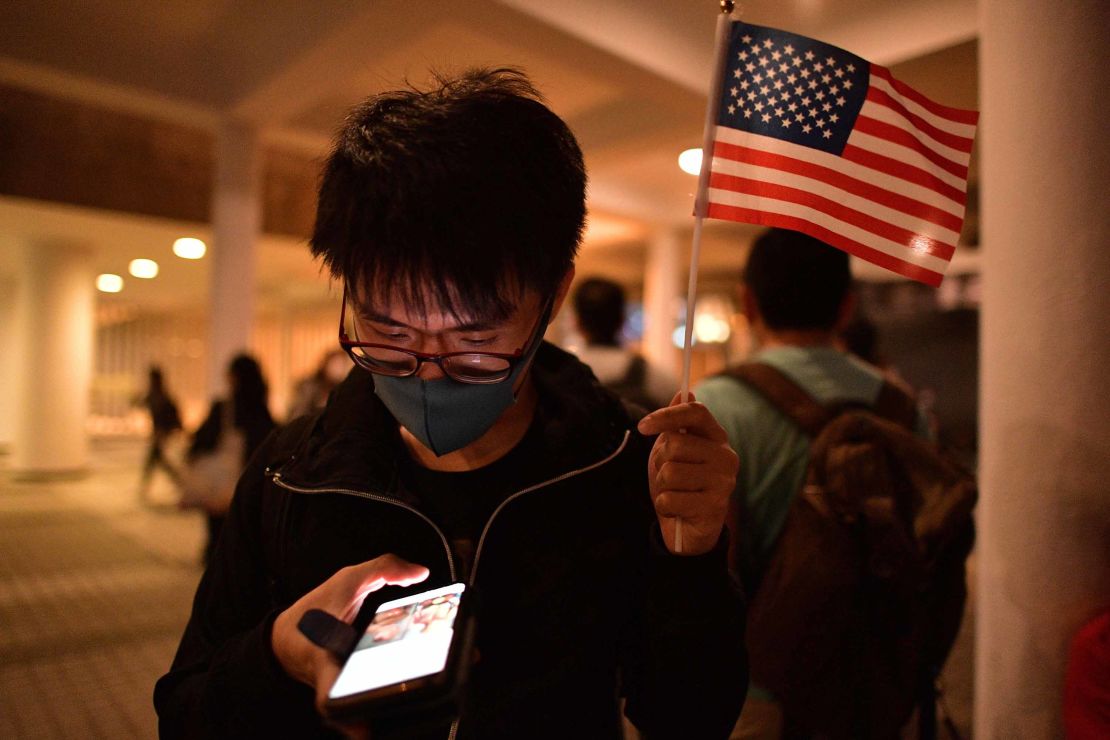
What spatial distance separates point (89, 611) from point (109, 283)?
36.1ft

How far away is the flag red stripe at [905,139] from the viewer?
1.19 m

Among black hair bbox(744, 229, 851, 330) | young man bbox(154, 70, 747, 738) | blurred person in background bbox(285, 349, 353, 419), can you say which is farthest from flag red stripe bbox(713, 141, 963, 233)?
blurred person in background bbox(285, 349, 353, 419)

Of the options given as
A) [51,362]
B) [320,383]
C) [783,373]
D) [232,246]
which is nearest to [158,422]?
[51,362]

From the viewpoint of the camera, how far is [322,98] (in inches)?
215

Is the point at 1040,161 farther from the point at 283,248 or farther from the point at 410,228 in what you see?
the point at 283,248

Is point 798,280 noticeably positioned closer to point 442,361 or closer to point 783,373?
point 783,373

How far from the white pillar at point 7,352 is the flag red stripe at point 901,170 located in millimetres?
15800

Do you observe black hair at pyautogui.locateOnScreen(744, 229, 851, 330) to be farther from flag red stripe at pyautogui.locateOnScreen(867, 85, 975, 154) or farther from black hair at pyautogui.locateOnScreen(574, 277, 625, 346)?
black hair at pyautogui.locateOnScreen(574, 277, 625, 346)

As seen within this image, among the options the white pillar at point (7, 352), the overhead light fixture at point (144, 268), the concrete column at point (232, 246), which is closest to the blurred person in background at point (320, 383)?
the concrete column at point (232, 246)

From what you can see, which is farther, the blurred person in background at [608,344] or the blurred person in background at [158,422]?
the blurred person in background at [158,422]

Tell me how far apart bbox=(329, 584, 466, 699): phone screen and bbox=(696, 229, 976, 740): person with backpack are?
3.02 feet

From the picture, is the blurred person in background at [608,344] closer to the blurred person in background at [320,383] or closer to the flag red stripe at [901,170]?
the flag red stripe at [901,170]

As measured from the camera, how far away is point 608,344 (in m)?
3.45

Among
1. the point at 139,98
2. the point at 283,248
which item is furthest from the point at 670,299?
the point at 139,98
